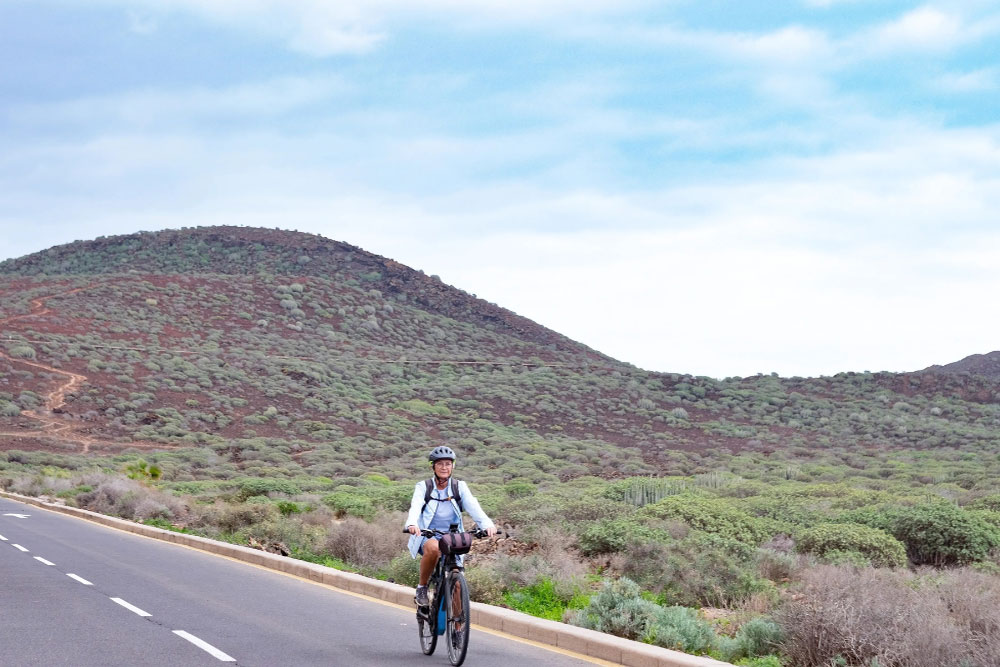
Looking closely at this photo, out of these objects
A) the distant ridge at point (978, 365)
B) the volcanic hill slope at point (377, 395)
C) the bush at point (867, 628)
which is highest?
the distant ridge at point (978, 365)

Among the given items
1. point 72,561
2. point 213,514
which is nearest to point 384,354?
point 213,514

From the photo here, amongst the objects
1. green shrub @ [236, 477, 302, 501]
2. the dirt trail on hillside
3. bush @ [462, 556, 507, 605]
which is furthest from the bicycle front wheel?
the dirt trail on hillside

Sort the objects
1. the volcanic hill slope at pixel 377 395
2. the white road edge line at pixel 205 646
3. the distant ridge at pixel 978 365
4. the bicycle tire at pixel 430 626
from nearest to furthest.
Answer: the white road edge line at pixel 205 646, the bicycle tire at pixel 430 626, the volcanic hill slope at pixel 377 395, the distant ridge at pixel 978 365

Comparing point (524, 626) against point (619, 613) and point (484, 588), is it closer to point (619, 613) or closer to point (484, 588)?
point (619, 613)

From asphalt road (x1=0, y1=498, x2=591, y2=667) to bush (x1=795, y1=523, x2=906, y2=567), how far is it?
21.5 ft

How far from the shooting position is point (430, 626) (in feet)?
28.5

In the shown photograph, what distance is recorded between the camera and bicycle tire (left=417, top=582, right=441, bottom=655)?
8.59m

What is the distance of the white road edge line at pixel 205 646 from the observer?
846 centimetres

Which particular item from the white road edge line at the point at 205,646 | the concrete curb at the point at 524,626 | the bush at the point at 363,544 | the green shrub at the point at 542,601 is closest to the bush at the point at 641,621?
the concrete curb at the point at 524,626

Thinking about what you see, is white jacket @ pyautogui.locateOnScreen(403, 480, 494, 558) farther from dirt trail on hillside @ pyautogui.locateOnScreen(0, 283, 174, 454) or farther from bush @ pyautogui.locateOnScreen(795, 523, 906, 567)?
dirt trail on hillside @ pyautogui.locateOnScreen(0, 283, 174, 454)

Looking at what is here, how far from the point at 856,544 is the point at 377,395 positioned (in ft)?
173

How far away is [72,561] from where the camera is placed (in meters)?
16.7

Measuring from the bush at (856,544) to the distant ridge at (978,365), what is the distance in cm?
8980

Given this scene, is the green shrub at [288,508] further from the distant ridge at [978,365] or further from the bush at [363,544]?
the distant ridge at [978,365]
